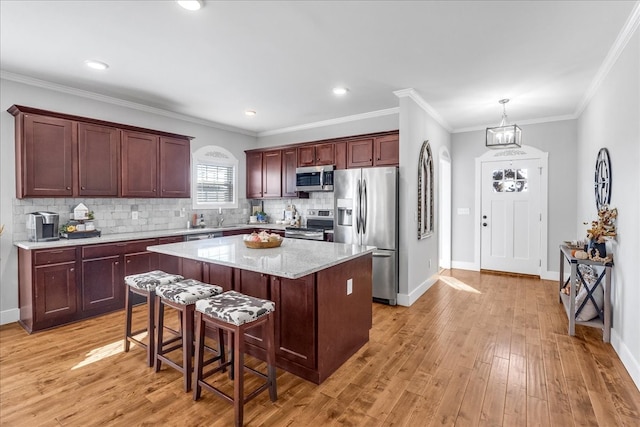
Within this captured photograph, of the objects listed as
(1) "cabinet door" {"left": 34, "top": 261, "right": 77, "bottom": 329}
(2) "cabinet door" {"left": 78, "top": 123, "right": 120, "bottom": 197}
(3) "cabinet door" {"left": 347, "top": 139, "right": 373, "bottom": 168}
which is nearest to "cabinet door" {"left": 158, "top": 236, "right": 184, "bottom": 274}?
(2) "cabinet door" {"left": 78, "top": 123, "right": 120, "bottom": 197}

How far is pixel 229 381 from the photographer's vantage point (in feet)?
A: 7.92

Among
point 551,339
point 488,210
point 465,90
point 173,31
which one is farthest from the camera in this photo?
point 488,210

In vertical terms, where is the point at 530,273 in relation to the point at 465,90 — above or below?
below

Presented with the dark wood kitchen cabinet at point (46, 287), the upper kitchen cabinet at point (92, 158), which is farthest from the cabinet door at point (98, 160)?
the dark wood kitchen cabinet at point (46, 287)

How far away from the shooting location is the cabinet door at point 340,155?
503 centimetres

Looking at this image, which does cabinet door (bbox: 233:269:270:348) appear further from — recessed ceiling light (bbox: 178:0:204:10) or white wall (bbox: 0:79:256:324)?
white wall (bbox: 0:79:256:324)

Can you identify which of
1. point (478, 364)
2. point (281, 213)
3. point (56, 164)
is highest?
point (56, 164)

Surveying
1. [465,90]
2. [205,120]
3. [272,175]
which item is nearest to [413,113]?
[465,90]

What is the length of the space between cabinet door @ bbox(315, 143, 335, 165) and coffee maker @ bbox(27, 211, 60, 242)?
363 centimetres

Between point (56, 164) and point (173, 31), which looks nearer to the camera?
point (173, 31)

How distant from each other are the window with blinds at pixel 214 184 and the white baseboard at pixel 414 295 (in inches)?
146

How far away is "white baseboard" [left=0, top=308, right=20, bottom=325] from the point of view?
3.51 metres

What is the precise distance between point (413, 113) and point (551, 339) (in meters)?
3.03

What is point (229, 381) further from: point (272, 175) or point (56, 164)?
point (272, 175)
